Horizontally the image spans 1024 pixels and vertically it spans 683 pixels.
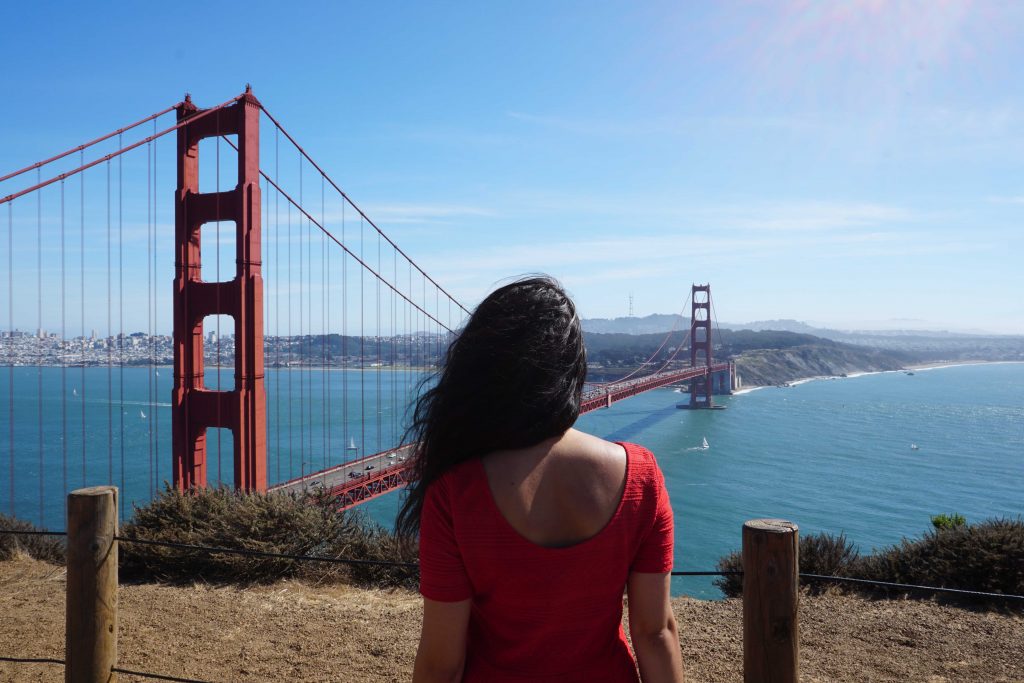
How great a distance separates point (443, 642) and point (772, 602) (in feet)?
3.23

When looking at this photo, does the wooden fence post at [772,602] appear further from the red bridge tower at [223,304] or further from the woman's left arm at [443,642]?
the red bridge tower at [223,304]

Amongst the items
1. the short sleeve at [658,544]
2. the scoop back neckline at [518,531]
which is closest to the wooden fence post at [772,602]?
the short sleeve at [658,544]

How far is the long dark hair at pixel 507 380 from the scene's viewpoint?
117 cm

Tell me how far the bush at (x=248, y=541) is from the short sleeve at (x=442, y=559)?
4498mm

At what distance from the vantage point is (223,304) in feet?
33.9

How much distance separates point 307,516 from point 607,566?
583 centimetres

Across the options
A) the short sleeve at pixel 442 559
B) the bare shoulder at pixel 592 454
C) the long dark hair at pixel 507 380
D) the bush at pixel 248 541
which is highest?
the long dark hair at pixel 507 380

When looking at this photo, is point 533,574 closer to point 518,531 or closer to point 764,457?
point 518,531

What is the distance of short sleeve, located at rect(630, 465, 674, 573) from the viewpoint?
4.01 ft

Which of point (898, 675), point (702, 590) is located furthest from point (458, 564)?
point (702, 590)

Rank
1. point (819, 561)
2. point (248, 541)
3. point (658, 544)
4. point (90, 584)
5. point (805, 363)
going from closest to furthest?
point (658, 544)
point (90, 584)
point (248, 541)
point (819, 561)
point (805, 363)

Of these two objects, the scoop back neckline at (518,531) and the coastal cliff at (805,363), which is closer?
the scoop back neckline at (518,531)

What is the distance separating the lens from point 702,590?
1820 cm

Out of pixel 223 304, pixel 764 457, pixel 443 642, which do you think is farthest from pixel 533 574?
pixel 764 457
